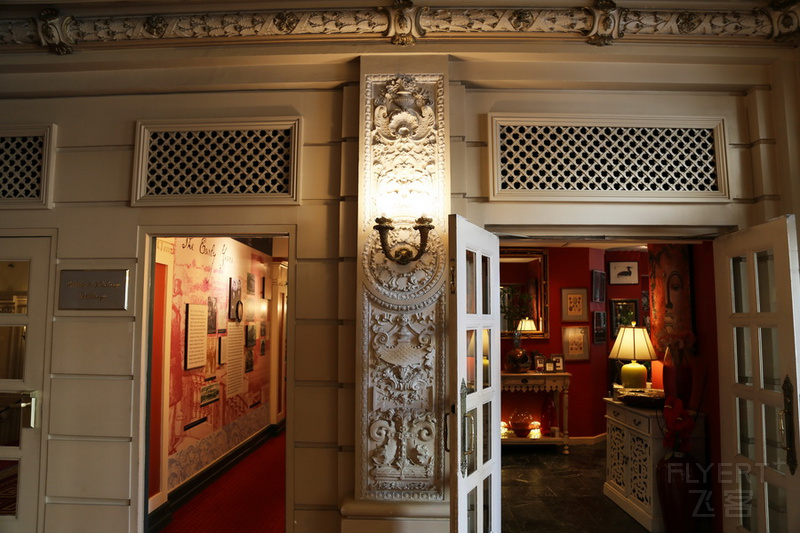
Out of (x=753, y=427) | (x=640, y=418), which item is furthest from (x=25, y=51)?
(x=640, y=418)

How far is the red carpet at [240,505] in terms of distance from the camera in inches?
148

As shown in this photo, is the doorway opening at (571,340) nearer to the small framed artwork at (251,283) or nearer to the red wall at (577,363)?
the red wall at (577,363)

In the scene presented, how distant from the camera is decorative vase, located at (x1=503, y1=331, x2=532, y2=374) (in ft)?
19.3

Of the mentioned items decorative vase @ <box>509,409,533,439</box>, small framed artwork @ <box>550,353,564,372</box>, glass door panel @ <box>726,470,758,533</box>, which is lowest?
decorative vase @ <box>509,409,533,439</box>

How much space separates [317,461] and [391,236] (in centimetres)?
123

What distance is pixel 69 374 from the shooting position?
2707 millimetres

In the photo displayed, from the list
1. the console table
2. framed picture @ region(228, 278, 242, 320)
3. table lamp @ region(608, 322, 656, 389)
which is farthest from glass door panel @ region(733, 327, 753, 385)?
framed picture @ region(228, 278, 242, 320)

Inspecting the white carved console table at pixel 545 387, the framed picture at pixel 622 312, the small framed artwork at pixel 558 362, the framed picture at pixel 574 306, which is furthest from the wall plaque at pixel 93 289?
the framed picture at pixel 622 312

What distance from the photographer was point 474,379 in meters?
2.37

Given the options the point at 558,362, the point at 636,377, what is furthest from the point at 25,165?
the point at 558,362

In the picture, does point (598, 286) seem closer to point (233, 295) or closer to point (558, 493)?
point (558, 493)

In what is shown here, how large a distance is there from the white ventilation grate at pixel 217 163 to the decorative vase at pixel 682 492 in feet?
10.1

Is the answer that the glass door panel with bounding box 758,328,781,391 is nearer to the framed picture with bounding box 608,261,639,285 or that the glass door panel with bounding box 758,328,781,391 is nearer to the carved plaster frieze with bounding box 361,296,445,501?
the carved plaster frieze with bounding box 361,296,445,501

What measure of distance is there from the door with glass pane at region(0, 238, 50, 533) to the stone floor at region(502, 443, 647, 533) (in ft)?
10.2
